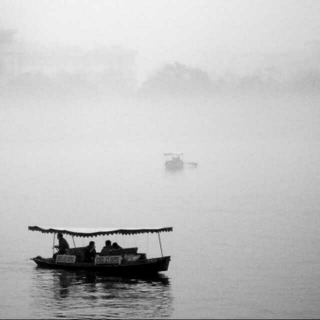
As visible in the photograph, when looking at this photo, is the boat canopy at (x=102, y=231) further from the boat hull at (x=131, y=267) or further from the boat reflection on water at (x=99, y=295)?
the boat reflection on water at (x=99, y=295)

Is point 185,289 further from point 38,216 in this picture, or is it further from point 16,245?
point 38,216

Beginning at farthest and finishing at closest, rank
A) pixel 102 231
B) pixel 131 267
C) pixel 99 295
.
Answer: pixel 102 231, pixel 131 267, pixel 99 295

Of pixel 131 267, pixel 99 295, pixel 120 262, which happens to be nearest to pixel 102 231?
pixel 120 262

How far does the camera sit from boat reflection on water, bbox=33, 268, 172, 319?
3381cm

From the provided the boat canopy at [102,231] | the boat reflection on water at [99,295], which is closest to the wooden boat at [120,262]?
the boat canopy at [102,231]

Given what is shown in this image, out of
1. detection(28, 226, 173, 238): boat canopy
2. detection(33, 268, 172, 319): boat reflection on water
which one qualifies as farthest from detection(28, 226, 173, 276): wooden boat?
detection(33, 268, 172, 319): boat reflection on water

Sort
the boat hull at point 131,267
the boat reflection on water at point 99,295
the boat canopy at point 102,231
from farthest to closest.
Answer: the boat canopy at point 102,231 < the boat hull at point 131,267 < the boat reflection on water at point 99,295

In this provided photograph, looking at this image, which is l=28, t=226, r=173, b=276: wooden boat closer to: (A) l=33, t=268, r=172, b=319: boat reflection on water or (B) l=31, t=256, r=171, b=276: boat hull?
(B) l=31, t=256, r=171, b=276: boat hull

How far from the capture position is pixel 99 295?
1471 inches

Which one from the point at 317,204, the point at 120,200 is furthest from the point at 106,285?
the point at 120,200

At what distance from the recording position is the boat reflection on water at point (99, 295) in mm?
33812

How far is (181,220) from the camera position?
98188 mm

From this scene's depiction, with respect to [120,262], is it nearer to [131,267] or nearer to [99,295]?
[131,267]

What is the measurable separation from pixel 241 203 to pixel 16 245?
6863 centimetres
